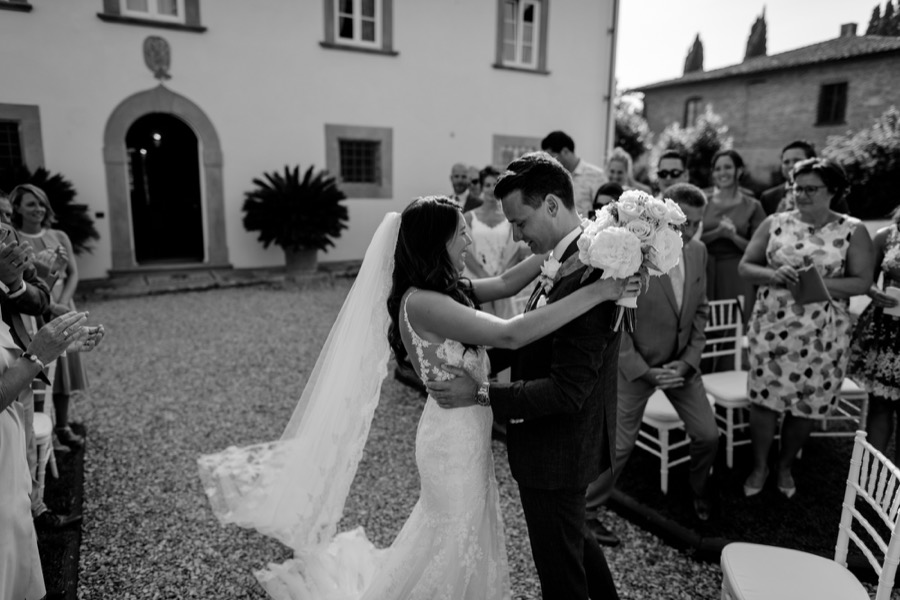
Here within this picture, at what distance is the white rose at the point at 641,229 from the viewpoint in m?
1.99

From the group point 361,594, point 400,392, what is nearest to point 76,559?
point 361,594

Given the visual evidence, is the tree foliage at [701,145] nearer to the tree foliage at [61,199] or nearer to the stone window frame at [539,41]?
the stone window frame at [539,41]

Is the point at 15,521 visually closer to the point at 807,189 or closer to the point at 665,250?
the point at 665,250

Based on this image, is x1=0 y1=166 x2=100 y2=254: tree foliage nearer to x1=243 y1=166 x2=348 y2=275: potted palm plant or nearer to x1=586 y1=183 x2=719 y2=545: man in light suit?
x1=243 y1=166 x2=348 y2=275: potted palm plant

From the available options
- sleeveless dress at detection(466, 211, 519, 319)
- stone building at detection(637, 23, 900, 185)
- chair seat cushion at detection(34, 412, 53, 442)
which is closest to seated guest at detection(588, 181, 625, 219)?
sleeveless dress at detection(466, 211, 519, 319)

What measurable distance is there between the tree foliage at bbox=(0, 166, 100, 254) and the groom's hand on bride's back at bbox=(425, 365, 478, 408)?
851cm

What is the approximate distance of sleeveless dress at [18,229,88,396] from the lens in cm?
423

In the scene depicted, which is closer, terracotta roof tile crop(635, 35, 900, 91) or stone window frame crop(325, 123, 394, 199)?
stone window frame crop(325, 123, 394, 199)

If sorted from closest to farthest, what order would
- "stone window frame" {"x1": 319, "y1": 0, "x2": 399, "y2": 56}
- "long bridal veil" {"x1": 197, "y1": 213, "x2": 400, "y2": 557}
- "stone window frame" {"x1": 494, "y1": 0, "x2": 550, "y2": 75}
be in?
"long bridal veil" {"x1": 197, "y1": 213, "x2": 400, "y2": 557} < "stone window frame" {"x1": 319, "y1": 0, "x2": 399, "y2": 56} < "stone window frame" {"x1": 494, "y1": 0, "x2": 550, "y2": 75}

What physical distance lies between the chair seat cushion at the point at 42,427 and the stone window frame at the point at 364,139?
8747mm

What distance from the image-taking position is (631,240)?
1918mm

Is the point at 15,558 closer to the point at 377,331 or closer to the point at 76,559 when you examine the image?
the point at 76,559

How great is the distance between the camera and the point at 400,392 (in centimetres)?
569

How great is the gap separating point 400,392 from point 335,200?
20.9 ft
